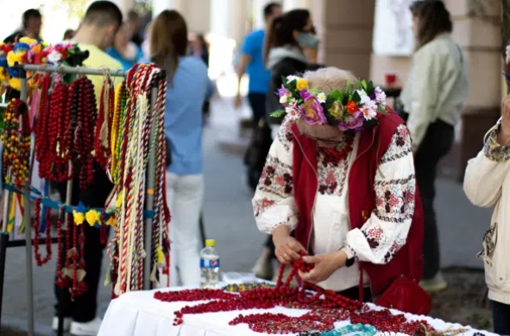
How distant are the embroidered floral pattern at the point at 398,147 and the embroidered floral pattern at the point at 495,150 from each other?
0.39 meters

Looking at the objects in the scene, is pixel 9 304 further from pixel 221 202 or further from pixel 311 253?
pixel 221 202

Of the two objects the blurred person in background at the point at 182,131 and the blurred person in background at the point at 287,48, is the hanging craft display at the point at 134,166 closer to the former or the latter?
the blurred person in background at the point at 182,131

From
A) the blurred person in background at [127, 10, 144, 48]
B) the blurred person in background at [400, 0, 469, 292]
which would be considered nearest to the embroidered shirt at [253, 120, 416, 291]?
the blurred person in background at [400, 0, 469, 292]

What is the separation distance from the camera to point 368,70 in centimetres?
1427

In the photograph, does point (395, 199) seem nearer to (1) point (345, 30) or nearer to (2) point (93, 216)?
(2) point (93, 216)

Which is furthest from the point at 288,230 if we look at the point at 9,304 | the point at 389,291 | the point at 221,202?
the point at 221,202

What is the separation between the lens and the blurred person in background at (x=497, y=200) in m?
3.50

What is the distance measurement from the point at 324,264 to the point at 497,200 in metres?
0.75

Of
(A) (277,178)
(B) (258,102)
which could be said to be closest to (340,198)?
(A) (277,178)

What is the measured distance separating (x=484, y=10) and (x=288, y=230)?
301 inches

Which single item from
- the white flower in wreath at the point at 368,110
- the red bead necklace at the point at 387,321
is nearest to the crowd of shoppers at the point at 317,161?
the white flower in wreath at the point at 368,110

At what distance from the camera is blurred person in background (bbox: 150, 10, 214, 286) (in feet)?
19.8

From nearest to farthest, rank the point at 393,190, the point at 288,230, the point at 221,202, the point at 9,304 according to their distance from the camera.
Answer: the point at 393,190, the point at 288,230, the point at 9,304, the point at 221,202

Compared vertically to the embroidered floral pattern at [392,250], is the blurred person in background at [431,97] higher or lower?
higher
